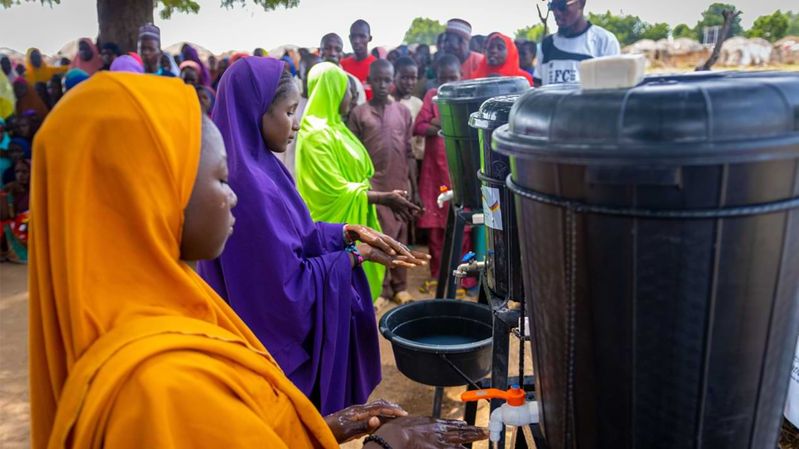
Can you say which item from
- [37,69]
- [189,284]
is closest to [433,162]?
[189,284]

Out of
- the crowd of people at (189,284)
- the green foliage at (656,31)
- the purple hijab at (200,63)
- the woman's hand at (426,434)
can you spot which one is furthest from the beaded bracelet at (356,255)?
the green foliage at (656,31)

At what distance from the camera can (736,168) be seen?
0.86m

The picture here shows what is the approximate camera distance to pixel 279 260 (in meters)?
2.18

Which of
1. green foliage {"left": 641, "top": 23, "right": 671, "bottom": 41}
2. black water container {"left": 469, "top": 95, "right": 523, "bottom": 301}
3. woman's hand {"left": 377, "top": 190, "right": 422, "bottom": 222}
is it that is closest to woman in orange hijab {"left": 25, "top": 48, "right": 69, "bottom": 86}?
woman's hand {"left": 377, "top": 190, "right": 422, "bottom": 222}

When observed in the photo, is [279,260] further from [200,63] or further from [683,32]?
[683,32]

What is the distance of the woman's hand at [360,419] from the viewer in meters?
1.55

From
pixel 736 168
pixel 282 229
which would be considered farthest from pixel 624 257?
pixel 282 229

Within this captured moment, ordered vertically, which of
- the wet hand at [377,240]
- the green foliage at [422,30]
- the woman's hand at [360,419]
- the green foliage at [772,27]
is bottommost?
the woman's hand at [360,419]

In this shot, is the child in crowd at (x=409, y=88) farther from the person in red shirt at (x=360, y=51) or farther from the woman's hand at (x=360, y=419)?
the woman's hand at (x=360, y=419)

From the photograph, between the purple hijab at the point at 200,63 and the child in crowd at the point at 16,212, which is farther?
the purple hijab at the point at 200,63

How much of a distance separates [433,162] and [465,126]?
2.68m

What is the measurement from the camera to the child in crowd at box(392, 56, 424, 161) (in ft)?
18.8

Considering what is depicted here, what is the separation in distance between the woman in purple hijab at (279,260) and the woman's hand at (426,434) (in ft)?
3.11

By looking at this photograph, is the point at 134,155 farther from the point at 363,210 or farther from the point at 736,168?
the point at 363,210
